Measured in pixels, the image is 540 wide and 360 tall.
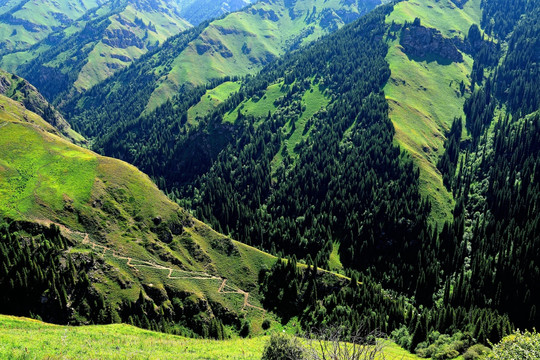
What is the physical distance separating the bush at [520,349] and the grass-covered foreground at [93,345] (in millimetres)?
41940

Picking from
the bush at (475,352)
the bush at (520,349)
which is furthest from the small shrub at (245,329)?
the bush at (520,349)

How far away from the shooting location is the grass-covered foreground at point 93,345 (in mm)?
49938

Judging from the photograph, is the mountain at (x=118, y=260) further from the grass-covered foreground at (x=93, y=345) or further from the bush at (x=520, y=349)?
the bush at (x=520, y=349)

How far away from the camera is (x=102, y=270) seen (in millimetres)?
109000

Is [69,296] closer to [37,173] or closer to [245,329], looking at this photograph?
[245,329]

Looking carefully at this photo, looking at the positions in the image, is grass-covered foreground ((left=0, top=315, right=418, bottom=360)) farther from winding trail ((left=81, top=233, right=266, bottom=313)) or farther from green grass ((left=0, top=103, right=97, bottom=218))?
green grass ((left=0, top=103, right=97, bottom=218))

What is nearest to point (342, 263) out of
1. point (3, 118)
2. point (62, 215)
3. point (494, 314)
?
point (494, 314)

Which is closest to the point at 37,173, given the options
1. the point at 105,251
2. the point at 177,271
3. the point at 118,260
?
the point at 105,251

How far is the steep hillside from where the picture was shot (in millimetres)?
98062

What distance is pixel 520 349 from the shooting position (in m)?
52.8

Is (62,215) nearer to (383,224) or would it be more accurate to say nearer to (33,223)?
(33,223)

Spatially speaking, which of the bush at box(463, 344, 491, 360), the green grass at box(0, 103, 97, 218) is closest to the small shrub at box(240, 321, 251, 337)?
the bush at box(463, 344, 491, 360)

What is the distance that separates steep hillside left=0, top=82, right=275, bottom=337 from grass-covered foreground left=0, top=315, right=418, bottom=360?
19373 mm

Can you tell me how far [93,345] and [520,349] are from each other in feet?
219
